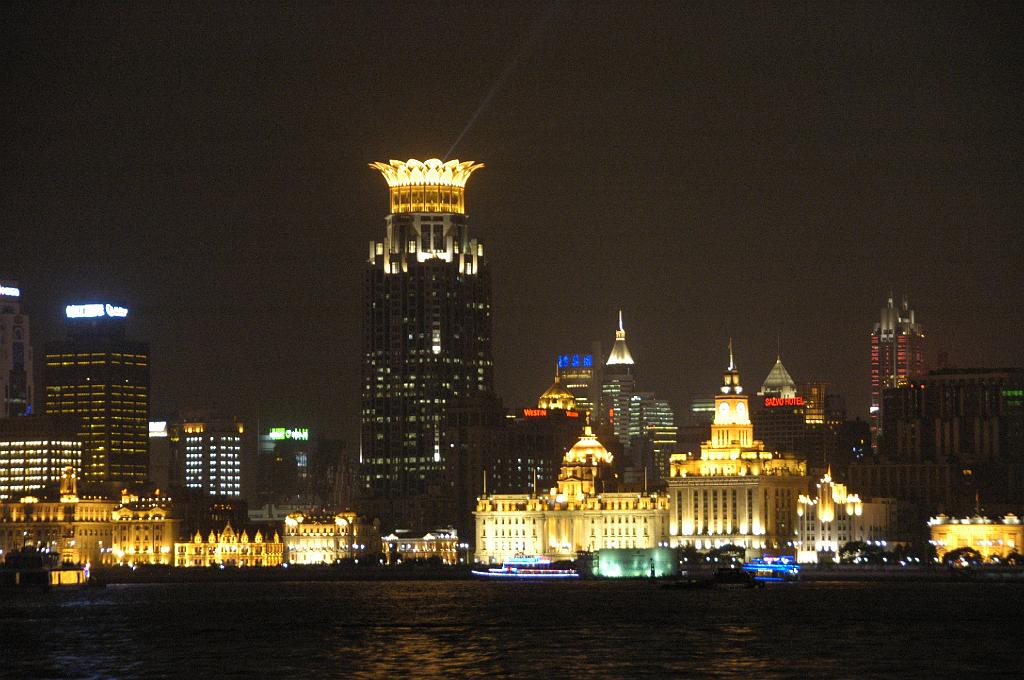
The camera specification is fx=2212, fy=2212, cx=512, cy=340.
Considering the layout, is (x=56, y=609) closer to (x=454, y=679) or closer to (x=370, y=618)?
(x=370, y=618)

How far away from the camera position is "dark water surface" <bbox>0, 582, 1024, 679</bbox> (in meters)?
122

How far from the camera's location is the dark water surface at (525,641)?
4803 inches

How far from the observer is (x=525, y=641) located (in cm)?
14350

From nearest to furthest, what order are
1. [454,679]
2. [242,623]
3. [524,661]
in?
A: [454,679] < [524,661] < [242,623]

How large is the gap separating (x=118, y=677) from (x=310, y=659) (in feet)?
45.0

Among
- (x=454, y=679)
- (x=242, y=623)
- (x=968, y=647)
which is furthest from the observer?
(x=242, y=623)

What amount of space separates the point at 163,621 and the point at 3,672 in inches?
2036

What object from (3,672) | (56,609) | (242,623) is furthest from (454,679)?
(56,609)

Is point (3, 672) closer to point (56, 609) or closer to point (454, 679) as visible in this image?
point (454, 679)

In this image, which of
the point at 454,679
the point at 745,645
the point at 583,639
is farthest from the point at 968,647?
the point at 454,679

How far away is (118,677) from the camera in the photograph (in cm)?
11894

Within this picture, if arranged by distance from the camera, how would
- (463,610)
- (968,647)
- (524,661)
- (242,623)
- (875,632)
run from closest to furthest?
(524,661) → (968,647) → (875,632) → (242,623) → (463,610)

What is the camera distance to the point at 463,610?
617 feet

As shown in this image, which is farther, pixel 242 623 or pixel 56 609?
pixel 56 609
